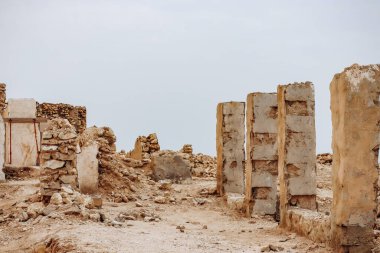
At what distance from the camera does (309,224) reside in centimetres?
698

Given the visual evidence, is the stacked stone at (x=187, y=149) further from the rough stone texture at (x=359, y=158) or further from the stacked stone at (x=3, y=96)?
the rough stone texture at (x=359, y=158)

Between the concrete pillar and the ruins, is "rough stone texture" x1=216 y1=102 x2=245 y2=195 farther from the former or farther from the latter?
the concrete pillar

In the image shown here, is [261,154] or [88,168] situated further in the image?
[88,168]

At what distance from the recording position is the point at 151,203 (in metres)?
11.5

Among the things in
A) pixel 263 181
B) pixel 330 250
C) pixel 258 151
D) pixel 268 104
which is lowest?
pixel 330 250

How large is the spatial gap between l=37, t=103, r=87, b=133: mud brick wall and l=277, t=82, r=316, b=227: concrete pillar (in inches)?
580

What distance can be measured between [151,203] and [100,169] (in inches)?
63.8

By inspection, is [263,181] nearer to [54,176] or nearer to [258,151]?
[258,151]

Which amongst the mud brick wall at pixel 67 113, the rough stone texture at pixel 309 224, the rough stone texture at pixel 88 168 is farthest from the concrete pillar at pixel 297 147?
the mud brick wall at pixel 67 113

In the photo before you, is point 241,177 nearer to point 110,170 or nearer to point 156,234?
point 110,170

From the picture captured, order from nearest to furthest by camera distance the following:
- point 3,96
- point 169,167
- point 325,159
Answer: point 169,167
point 325,159
point 3,96

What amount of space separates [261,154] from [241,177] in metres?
2.47

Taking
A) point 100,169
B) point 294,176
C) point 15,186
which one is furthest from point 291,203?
point 15,186

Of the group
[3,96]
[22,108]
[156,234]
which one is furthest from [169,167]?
[3,96]
